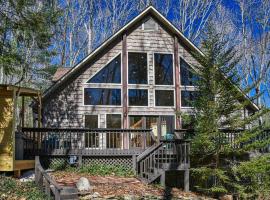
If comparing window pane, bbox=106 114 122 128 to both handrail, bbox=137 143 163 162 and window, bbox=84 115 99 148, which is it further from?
handrail, bbox=137 143 163 162

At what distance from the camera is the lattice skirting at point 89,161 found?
1487 centimetres

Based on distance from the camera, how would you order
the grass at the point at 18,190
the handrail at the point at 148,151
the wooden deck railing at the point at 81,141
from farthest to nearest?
the wooden deck railing at the point at 81,141 → the handrail at the point at 148,151 → the grass at the point at 18,190

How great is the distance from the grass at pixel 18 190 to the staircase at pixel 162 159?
430cm

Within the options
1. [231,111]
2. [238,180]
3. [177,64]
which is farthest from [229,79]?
[177,64]

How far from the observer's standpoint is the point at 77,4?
35.0 m

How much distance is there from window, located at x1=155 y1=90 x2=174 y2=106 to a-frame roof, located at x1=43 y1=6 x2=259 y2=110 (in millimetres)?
2610

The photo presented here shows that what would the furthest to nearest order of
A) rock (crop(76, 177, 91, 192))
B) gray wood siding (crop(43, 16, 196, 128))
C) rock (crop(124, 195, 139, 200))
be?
gray wood siding (crop(43, 16, 196, 128)) < rock (crop(76, 177, 91, 192)) < rock (crop(124, 195, 139, 200))

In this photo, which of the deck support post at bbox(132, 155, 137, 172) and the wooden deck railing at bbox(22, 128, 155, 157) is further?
the deck support post at bbox(132, 155, 137, 172)

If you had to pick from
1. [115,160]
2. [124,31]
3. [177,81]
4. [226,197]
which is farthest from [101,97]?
[226,197]

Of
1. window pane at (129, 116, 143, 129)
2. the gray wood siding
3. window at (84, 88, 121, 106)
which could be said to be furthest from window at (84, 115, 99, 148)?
window pane at (129, 116, 143, 129)

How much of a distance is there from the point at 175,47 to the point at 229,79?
22.5ft

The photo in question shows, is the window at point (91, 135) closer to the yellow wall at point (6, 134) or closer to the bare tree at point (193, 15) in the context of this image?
the yellow wall at point (6, 134)

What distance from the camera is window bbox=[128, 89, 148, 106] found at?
1817 cm

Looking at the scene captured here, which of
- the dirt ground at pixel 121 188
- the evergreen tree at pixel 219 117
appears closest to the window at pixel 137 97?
the dirt ground at pixel 121 188
